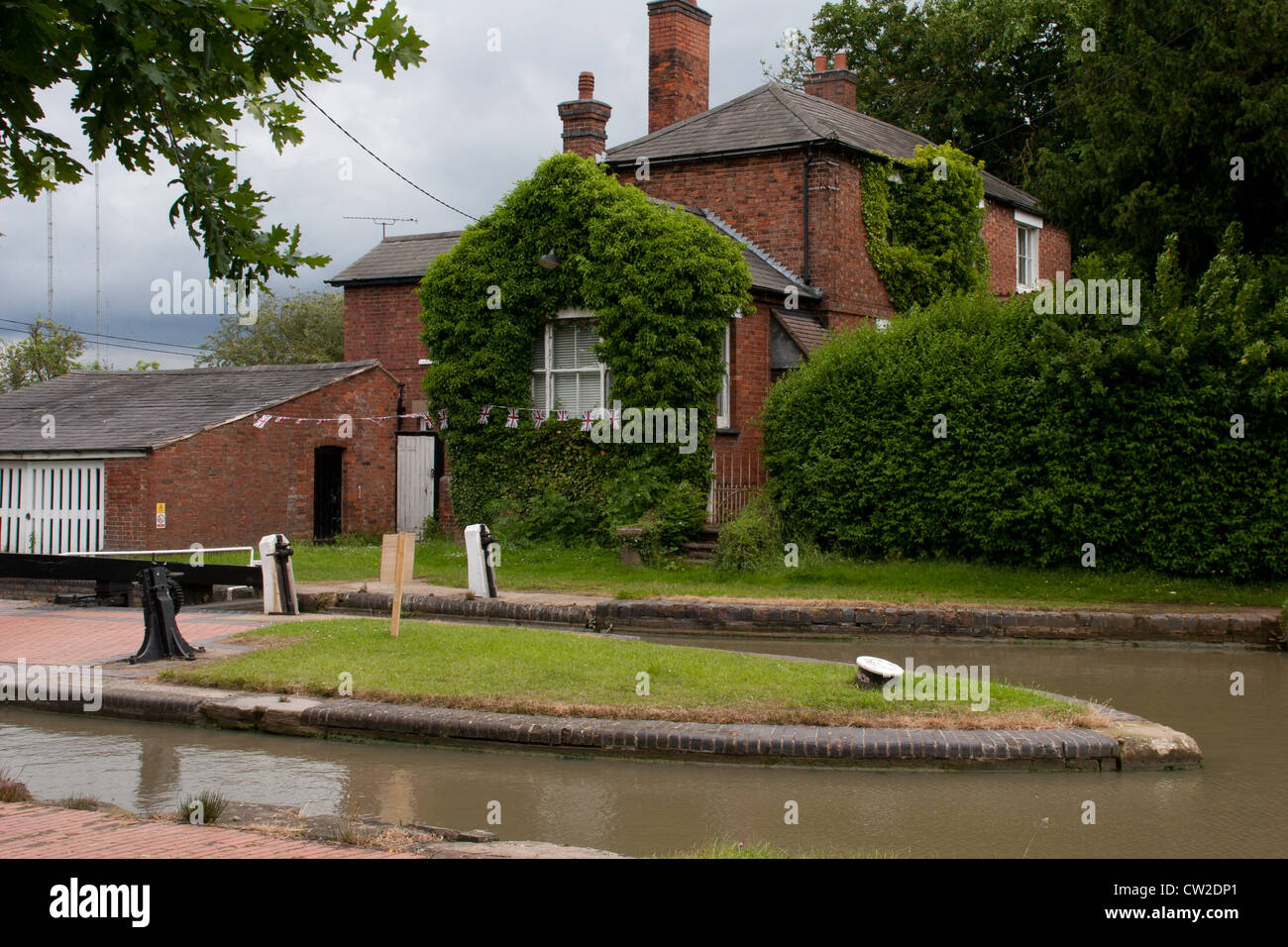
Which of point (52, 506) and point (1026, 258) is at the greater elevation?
point (1026, 258)

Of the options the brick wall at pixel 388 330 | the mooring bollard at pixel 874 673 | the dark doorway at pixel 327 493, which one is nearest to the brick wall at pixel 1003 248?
the brick wall at pixel 388 330

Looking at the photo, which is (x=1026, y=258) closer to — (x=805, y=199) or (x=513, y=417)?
(x=805, y=199)

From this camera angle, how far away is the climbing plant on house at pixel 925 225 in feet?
82.3

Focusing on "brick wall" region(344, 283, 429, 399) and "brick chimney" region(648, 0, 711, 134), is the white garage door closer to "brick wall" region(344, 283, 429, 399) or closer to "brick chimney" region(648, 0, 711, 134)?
"brick wall" region(344, 283, 429, 399)

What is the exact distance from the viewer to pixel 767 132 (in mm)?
24844

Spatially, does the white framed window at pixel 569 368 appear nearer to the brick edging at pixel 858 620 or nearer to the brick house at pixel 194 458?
the brick house at pixel 194 458

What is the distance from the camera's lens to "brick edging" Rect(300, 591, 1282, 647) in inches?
584

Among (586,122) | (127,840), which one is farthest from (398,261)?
(127,840)

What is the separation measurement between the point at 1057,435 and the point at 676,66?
52.9 ft

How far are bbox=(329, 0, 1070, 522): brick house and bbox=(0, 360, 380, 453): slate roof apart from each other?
3.42m

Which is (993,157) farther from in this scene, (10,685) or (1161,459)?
(10,685)

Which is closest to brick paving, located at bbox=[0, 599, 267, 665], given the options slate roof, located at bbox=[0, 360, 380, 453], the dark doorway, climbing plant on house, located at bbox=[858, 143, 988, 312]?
slate roof, located at bbox=[0, 360, 380, 453]

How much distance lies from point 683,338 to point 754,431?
2974 mm

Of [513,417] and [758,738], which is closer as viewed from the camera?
[758,738]
